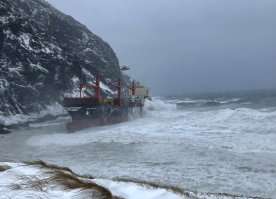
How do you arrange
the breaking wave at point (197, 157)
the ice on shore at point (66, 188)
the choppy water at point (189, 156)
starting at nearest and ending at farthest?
the ice on shore at point (66, 188)
the breaking wave at point (197, 157)
the choppy water at point (189, 156)

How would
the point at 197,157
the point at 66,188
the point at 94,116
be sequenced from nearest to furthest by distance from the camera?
1. the point at 66,188
2. the point at 197,157
3. the point at 94,116

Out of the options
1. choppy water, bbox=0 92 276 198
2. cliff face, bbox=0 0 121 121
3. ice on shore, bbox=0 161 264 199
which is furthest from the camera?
cliff face, bbox=0 0 121 121

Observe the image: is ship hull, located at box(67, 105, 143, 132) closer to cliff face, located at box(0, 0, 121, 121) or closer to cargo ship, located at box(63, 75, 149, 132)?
cargo ship, located at box(63, 75, 149, 132)

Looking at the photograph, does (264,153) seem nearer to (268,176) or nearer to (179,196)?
(268,176)

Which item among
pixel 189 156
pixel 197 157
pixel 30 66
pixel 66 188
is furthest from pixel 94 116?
pixel 66 188

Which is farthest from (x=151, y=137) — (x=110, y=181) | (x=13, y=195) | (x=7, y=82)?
(x=7, y=82)

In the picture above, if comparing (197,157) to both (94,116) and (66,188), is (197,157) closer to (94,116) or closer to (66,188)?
(66,188)

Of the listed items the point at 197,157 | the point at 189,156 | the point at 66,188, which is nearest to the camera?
the point at 66,188

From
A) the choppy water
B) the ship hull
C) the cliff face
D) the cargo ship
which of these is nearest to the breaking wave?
the choppy water

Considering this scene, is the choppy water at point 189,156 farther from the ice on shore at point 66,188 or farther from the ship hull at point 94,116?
the ship hull at point 94,116

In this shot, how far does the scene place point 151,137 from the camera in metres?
29.0

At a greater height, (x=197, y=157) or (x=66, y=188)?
(x=66, y=188)

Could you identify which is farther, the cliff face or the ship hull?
the cliff face

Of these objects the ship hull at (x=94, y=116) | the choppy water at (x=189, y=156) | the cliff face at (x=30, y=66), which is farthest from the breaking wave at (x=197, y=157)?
the cliff face at (x=30, y=66)
